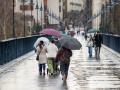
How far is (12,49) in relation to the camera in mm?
36594

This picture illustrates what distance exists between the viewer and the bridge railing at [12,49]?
32.2 m

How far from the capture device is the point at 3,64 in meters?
32.4

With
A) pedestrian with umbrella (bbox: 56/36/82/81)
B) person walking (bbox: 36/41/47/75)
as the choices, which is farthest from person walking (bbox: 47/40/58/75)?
pedestrian with umbrella (bbox: 56/36/82/81)

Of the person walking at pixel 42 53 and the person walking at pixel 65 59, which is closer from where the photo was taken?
the person walking at pixel 65 59

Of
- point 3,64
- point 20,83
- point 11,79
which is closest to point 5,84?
point 20,83

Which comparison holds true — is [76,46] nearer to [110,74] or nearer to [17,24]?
[110,74]

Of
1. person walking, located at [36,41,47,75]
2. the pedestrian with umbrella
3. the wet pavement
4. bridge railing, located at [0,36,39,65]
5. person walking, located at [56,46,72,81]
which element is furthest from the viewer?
bridge railing, located at [0,36,39,65]

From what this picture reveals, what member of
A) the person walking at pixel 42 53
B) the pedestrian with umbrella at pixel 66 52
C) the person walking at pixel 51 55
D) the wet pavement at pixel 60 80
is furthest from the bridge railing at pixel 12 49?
the pedestrian with umbrella at pixel 66 52

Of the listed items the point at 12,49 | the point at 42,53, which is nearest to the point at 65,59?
the point at 42,53

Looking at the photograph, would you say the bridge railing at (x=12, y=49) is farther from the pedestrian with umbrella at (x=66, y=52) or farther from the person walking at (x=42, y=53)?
the pedestrian with umbrella at (x=66, y=52)

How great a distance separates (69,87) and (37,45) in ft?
21.2

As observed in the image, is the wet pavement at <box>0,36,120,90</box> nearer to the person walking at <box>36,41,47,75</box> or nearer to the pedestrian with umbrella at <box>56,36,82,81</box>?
the pedestrian with umbrella at <box>56,36,82,81</box>

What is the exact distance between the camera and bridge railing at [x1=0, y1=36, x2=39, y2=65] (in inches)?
1267

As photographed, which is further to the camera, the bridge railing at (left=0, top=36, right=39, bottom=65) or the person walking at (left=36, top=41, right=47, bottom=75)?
the bridge railing at (left=0, top=36, right=39, bottom=65)
